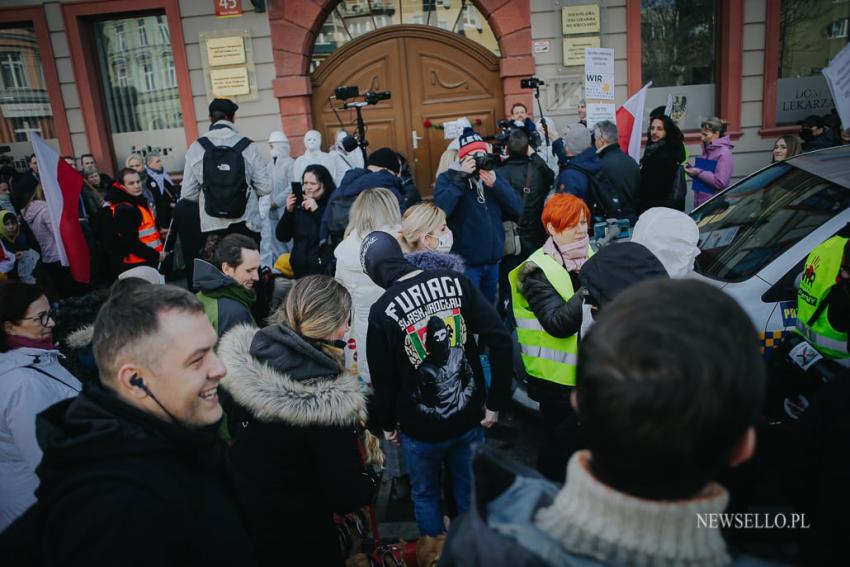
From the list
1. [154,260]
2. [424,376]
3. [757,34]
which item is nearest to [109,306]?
[424,376]

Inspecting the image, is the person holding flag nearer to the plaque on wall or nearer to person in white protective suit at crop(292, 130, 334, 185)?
person in white protective suit at crop(292, 130, 334, 185)

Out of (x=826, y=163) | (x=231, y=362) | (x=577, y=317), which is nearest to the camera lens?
(x=231, y=362)

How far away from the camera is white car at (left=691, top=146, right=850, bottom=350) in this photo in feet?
10.3

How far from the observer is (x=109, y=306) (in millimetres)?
1542

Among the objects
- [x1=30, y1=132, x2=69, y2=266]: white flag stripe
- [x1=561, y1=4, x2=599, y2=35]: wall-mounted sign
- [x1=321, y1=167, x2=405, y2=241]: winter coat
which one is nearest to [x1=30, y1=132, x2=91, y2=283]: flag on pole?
[x1=30, y1=132, x2=69, y2=266]: white flag stripe

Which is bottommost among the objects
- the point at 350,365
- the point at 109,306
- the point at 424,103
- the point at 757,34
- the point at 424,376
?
the point at 350,365

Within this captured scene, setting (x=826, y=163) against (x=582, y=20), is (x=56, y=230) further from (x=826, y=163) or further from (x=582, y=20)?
(x=582, y=20)

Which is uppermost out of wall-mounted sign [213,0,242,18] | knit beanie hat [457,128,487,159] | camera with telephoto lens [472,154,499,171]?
wall-mounted sign [213,0,242,18]

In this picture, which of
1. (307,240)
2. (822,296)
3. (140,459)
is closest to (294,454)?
(140,459)

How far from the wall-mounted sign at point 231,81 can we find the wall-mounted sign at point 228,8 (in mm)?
738

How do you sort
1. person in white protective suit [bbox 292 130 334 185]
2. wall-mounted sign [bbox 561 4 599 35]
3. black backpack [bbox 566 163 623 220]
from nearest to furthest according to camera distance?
black backpack [bbox 566 163 623 220], person in white protective suit [bbox 292 130 334 185], wall-mounted sign [bbox 561 4 599 35]

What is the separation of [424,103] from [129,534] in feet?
27.6

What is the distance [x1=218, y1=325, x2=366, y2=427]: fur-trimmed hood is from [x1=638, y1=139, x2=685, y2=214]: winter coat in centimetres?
436

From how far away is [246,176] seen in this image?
214 inches
